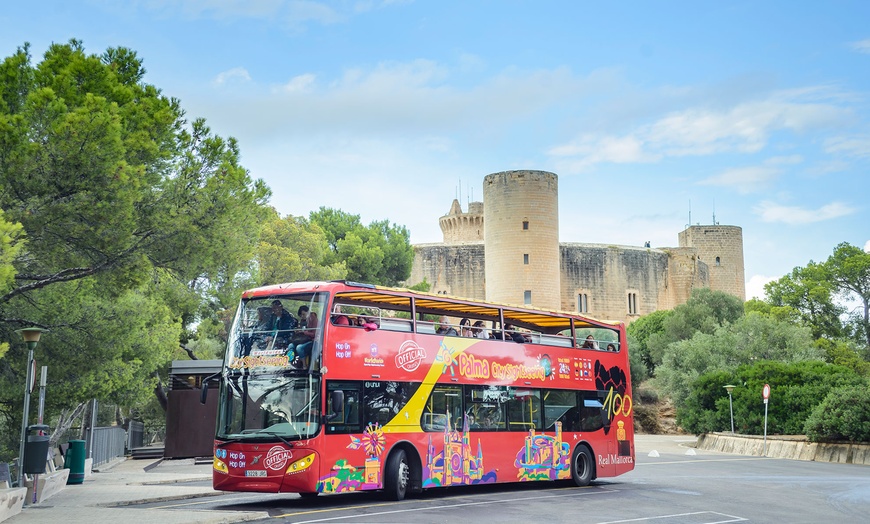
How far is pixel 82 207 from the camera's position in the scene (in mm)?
14297

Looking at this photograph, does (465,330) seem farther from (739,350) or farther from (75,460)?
(739,350)

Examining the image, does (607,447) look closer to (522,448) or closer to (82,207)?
(522,448)

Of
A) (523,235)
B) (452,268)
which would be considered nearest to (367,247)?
(523,235)

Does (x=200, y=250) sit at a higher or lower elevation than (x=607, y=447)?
higher

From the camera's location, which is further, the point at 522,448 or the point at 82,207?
the point at 522,448

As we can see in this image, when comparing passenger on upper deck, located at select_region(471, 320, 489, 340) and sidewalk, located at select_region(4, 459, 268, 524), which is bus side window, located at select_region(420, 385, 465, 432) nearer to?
passenger on upper deck, located at select_region(471, 320, 489, 340)

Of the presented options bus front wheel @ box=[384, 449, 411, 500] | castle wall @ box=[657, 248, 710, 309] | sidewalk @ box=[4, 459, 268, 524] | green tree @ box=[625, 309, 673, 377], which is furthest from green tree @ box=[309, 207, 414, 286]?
bus front wheel @ box=[384, 449, 411, 500]

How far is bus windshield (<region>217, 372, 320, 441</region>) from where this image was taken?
14.1 metres

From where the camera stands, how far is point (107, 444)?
1097 inches

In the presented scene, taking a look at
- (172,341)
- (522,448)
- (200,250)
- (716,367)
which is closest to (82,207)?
(200,250)

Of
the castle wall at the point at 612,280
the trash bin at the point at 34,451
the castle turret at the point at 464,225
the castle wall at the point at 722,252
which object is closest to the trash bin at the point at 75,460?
the trash bin at the point at 34,451

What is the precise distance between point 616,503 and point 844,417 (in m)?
14.8

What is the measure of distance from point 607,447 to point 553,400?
2252 millimetres

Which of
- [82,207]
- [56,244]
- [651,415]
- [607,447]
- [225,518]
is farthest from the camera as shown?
[651,415]
